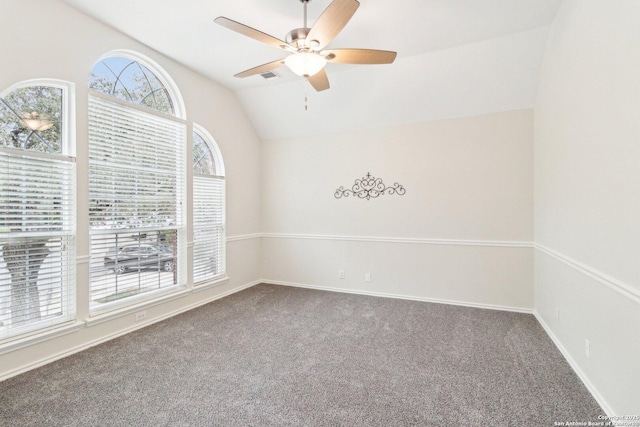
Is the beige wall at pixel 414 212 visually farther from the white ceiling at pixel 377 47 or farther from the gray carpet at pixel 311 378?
the gray carpet at pixel 311 378

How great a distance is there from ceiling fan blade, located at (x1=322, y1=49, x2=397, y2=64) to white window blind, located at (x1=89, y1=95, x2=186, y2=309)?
222 centimetres

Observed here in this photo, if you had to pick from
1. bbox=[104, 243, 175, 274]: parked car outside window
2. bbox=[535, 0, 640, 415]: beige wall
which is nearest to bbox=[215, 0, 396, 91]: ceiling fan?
bbox=[535, 0, 640, 415]: beige wall

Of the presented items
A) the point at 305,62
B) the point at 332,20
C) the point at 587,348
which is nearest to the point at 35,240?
the point at 305,62

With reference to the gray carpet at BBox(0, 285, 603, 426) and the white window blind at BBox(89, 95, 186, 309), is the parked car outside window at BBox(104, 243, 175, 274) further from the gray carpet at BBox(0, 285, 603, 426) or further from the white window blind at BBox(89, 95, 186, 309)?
the gray carpet at BBox(0, 285, 603, 426)

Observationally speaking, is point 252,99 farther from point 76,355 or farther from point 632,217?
point 632,217

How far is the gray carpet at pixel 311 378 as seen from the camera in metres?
1.91

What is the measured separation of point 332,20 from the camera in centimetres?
198

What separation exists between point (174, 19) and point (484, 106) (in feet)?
11.7

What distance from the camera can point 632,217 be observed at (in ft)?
5.31

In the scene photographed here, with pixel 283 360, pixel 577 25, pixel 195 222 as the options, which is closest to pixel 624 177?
pixel 577 25

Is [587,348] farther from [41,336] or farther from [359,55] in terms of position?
[41,336]

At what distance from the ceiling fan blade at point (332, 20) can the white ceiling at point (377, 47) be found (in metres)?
0.62

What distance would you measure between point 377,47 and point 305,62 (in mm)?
1408

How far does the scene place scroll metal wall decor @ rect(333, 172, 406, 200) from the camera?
442 cm
